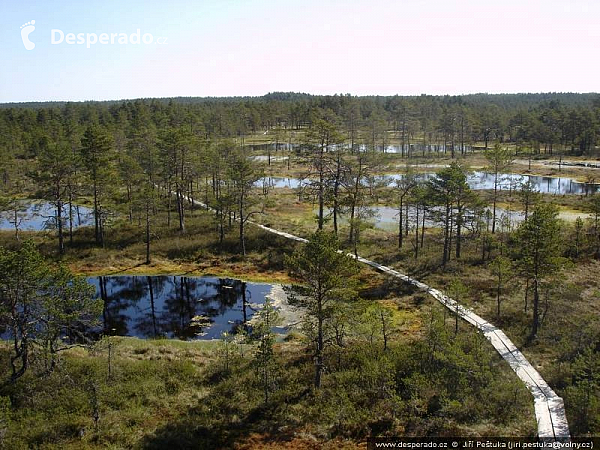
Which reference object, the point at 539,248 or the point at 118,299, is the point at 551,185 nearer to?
the point at 539,248

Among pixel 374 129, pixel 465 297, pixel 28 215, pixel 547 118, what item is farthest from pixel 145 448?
pixel 547 118

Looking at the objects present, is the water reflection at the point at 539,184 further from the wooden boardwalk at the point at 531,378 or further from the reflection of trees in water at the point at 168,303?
the wooden boardwalk at the point at 531,378

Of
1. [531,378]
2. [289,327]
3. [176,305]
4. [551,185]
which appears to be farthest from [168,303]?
[551,185]

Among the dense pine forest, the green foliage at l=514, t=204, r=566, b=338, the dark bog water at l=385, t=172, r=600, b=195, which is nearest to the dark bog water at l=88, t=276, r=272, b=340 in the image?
the dense pine forest

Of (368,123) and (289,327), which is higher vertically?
(368,123)

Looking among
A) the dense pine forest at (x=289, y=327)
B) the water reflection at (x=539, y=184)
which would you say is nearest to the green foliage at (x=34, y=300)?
the dense pine forest at (x=289, y=327)

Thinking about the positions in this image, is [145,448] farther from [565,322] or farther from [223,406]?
[565,322]

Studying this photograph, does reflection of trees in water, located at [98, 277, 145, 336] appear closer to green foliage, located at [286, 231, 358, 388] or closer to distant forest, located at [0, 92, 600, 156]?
green foliage, located at [286, 231, 358, 388]
